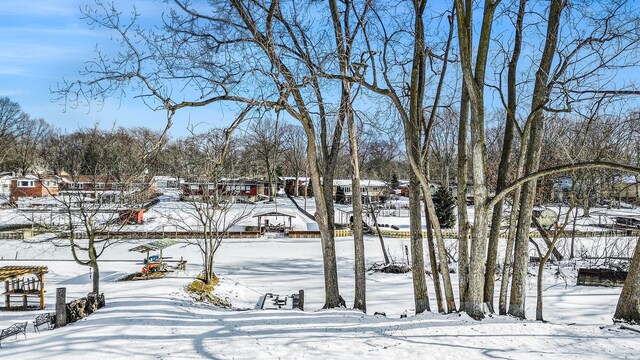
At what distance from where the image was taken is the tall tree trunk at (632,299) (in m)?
6.91

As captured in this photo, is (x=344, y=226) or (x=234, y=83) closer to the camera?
(x=234, y=83)

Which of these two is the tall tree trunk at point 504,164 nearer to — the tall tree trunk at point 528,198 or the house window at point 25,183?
the tall tree trunk at point 528,198

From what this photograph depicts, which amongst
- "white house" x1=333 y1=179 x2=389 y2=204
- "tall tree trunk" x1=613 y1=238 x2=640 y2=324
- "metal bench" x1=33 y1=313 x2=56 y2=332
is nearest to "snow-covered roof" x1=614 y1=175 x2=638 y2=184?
"tall tree trunk" x1=613 y1=238 x2=640 y2=324

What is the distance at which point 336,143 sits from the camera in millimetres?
9273

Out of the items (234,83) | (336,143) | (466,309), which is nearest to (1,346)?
(234,83)

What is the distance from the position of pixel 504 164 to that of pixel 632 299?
3005 millimetres

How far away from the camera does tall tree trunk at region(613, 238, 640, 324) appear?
691 cm

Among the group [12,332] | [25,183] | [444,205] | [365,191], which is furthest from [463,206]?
[25,183]

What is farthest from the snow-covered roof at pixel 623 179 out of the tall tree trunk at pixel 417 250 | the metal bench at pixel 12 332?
the metal bench at pixel 12 332

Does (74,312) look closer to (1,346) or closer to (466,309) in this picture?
(1,346)

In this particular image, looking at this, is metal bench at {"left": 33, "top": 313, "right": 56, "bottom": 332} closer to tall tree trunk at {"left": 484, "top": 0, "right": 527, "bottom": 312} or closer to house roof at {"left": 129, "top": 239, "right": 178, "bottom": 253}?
house roof at {"left": 129, "top": 239, "right": 178, "bottom": 253}

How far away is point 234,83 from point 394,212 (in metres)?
34.2

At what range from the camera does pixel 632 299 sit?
274 inches

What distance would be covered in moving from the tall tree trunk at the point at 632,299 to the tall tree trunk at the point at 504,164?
2.03 meters
